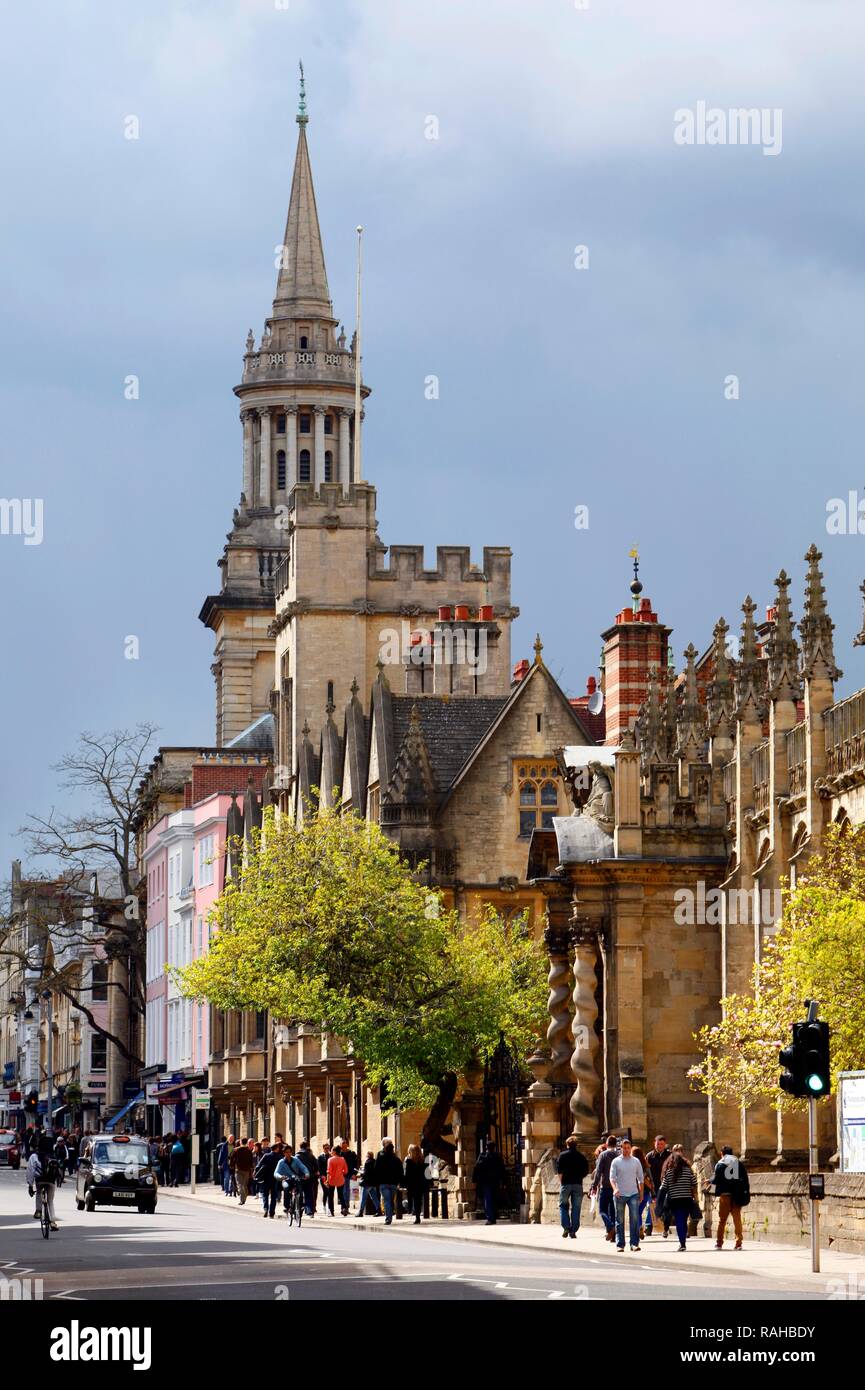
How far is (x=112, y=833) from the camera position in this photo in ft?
300

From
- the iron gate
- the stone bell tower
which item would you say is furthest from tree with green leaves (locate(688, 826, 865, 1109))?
the stone bell tower

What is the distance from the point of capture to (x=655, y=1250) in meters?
35.3

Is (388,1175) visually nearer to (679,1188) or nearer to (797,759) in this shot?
(797,759)

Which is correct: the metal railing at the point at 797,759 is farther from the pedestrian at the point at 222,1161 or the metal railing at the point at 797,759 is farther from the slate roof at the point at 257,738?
the slate roof at the point at 257,738

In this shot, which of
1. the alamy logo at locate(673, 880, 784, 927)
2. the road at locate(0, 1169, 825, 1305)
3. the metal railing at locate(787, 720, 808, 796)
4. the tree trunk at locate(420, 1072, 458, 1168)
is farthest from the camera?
the tree trunk at locate(420, 1072, 458, 1168)

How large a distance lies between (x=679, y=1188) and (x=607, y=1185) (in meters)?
2.45

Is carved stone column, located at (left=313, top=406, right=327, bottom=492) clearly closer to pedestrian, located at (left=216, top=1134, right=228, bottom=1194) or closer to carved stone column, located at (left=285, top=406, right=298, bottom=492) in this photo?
carved stone column, located at (left=285, top=406, right=298, bottom=492)

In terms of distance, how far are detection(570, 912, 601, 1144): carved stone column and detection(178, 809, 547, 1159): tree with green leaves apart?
513 centimetres

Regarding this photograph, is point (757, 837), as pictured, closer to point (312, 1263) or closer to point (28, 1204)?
point (312, 1263)

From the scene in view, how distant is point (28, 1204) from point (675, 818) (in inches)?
809

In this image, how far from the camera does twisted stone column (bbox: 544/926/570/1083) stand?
48.4 metres

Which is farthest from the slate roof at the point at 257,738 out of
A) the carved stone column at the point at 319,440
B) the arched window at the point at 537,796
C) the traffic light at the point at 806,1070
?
the traffic light at the point at 806,1070
